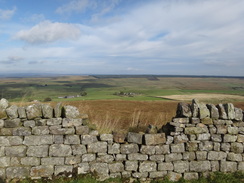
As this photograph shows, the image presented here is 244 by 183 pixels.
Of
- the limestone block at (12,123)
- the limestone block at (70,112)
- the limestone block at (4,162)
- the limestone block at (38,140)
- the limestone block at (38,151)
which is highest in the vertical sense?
the limestone block at (70,112)

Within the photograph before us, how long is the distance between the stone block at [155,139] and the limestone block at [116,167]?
48.1 inches

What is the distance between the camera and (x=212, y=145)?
659 cm

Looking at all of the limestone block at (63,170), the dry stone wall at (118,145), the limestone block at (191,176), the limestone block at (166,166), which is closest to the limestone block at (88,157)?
the dry stone wall at (118,145)

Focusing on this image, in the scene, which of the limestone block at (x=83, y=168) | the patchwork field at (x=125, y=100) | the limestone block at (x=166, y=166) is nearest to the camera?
the limestone block at (x=83, y=168)

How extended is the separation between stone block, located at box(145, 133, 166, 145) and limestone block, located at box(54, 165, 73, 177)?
9.34ft

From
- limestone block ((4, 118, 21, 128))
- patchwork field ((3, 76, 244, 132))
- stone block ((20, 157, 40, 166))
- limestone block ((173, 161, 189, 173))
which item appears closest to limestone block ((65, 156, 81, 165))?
stone block ((20, 157, 40, 166))

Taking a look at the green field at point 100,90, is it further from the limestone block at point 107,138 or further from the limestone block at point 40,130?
the limestone block at point 107,138

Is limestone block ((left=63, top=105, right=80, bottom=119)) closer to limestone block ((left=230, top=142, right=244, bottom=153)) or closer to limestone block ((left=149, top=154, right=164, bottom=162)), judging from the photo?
limestone block ((left=149, top=154, right=164, bottom=162))

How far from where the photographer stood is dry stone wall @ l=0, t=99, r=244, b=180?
19.6 feet

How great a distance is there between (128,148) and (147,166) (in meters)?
0.93

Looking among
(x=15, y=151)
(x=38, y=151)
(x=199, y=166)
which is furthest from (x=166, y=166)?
(x=15, y=151)

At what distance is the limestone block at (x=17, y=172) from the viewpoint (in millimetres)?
5906

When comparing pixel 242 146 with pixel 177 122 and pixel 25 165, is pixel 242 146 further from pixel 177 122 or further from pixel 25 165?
pixel 25 165

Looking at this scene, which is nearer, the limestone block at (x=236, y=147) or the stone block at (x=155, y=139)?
the stone block at (x=155, y=139)
